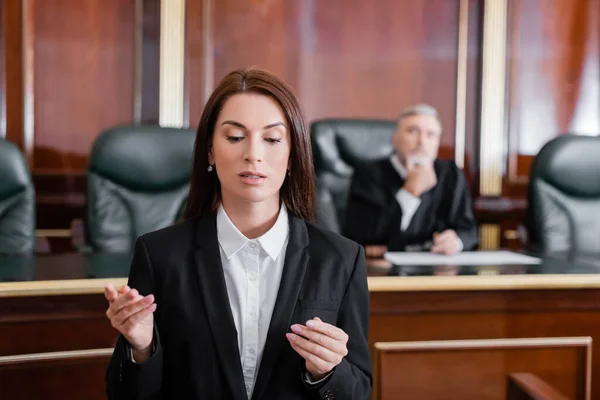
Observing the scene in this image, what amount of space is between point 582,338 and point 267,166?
1114 millimetres

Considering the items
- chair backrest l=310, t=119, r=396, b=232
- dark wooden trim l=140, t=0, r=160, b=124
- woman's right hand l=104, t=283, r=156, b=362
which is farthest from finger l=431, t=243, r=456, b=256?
dark wooden trim l=140, t=0, r=160, b=124

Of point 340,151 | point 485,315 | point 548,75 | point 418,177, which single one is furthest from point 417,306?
point 548,75

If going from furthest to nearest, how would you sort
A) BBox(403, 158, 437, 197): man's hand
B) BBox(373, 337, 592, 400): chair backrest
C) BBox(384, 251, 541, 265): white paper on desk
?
BBox(403, 158, 437, 197): man's hand, BBox(384, 251, 541, 265): white paper on desk, BBox(373, 337, 592, 400): chair backrest

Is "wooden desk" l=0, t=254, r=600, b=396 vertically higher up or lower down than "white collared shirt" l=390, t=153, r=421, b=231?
lower down

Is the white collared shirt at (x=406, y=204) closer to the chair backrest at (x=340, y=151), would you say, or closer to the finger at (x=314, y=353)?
the chair backrest at (x=340, y=151)

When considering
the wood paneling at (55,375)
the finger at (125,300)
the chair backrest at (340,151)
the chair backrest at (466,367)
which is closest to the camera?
the finger at (125,300)

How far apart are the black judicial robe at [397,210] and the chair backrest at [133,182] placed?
72 cm

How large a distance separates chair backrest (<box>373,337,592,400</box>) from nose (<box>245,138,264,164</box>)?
2.43 feet

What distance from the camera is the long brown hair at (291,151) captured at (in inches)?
41.6

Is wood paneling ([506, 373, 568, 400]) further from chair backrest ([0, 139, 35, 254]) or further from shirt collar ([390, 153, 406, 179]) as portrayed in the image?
chair backrest ([0, 139, 35, 254])

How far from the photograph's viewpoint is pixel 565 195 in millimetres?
2529

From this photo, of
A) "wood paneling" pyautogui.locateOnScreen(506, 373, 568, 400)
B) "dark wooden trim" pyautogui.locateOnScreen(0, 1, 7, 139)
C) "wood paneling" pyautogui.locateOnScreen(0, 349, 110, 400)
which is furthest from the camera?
"dark wooden trim" pyautogui.locateOnScreen(0, 1, 7, 139)

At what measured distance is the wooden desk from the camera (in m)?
1.45

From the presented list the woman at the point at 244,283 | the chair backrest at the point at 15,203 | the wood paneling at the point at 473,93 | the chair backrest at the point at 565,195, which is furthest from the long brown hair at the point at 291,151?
the wood paneling at the point at 473,93
